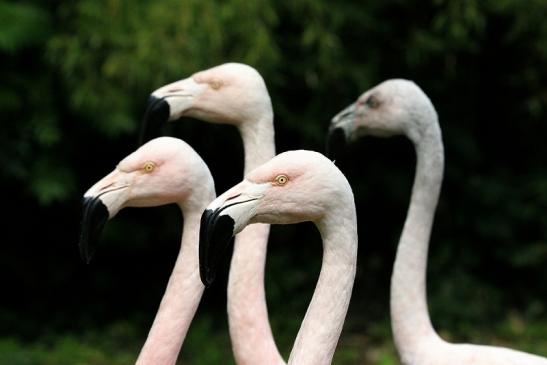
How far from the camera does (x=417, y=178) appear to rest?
13.8 feet

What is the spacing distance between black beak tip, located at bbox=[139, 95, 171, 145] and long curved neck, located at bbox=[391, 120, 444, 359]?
3.53 feet

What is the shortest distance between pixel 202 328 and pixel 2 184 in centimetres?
176

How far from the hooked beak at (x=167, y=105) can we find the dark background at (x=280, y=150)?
7.35 feet

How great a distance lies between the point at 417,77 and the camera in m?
7.64

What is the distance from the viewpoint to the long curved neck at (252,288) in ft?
11.3

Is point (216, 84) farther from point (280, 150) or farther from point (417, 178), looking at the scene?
point (280, 150)

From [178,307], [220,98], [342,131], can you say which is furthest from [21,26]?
[178,307]

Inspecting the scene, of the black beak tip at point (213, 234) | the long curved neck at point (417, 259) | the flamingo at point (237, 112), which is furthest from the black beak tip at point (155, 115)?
the black beak tip at point (213, 234)

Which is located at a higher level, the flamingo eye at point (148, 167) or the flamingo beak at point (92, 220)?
the flamingo eye at point (148, 167)

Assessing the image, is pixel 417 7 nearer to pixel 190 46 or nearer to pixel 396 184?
pixel 396 184

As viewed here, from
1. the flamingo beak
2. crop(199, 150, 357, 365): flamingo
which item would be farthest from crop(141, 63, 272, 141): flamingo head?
crop(199, 150, 357, 365): flamingo

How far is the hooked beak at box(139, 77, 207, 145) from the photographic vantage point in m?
3.70

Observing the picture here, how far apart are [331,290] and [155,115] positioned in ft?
4.15

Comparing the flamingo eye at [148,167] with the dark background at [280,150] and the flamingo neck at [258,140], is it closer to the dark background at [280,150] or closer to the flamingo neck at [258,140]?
the flamingo neck at [258,140]
